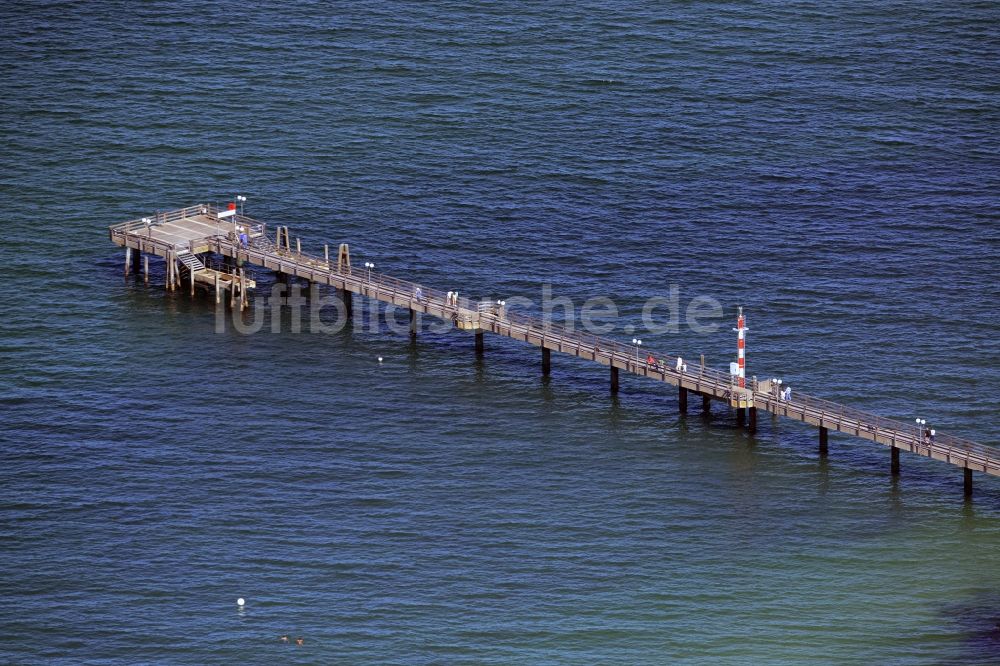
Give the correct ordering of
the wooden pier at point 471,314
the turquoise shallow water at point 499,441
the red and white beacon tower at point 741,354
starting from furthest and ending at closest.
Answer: the red and white beacon tower at point 741,354
the wooden pier at point 471,314
the turquoise shallow water at point 499,441

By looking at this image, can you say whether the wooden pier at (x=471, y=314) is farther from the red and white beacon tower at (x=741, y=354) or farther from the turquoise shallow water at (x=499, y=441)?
the turquoise shallow water at (x=499, y=441)

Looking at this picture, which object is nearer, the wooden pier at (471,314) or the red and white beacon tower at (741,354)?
the wooden pier at (471,314)

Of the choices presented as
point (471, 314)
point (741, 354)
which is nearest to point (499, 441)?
point (471, 314)

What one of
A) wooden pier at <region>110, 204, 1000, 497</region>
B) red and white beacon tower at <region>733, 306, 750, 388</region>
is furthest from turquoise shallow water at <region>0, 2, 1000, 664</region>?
red and white beacon tower at <region>733, 306, 750, 388</region>

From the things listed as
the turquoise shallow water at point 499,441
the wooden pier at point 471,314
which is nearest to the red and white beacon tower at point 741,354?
the wooden pier at point 471,314

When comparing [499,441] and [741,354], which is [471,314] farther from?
[741,354]

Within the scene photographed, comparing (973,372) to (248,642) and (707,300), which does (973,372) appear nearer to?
(707,300)
